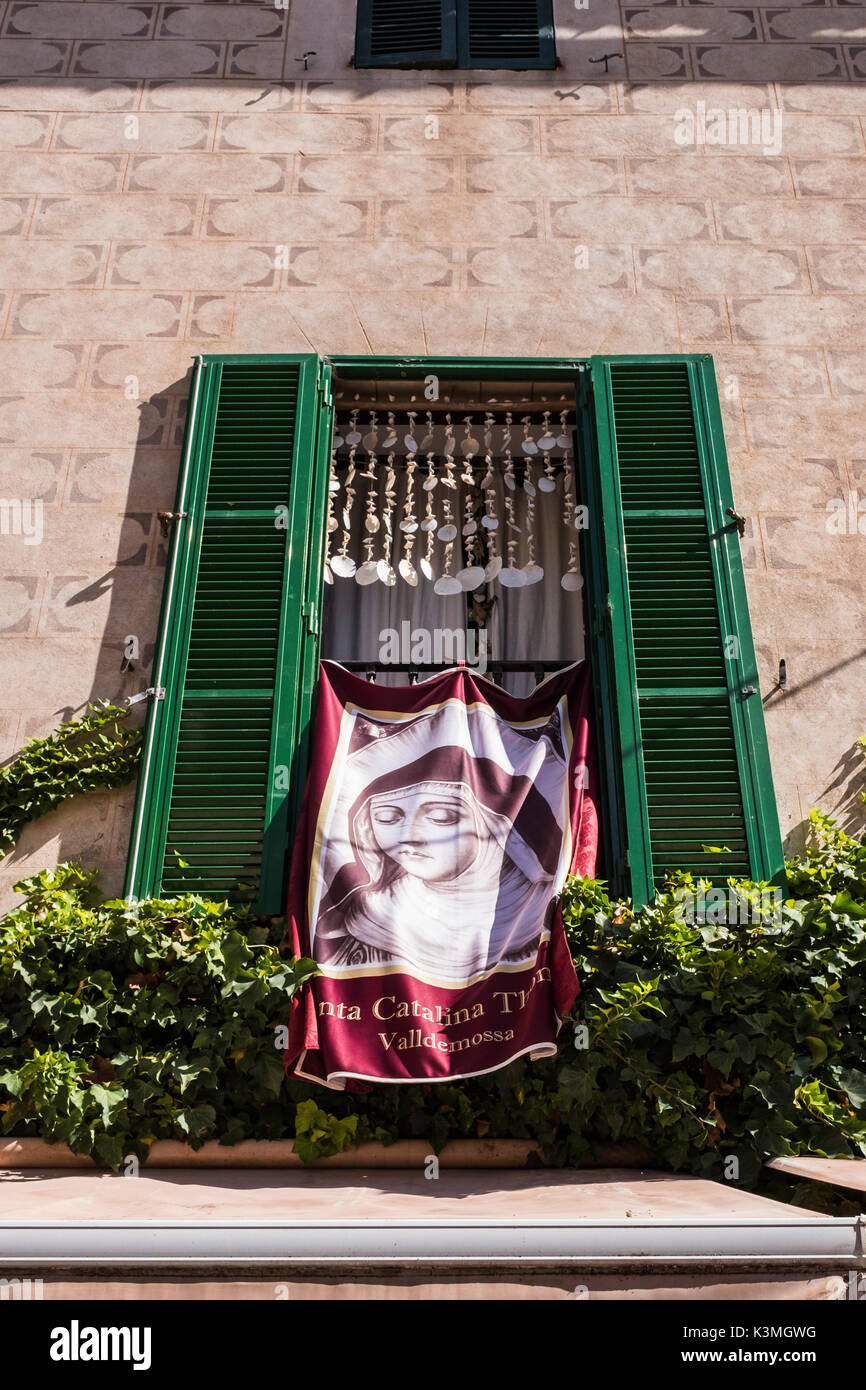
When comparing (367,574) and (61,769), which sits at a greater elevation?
(367,574)

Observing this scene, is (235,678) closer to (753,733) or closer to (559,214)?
(753,733)

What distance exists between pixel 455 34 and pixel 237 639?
388cm

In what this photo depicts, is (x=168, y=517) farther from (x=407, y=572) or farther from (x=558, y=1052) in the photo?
(x=558, y=1052)

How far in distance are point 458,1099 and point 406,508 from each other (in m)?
2.62

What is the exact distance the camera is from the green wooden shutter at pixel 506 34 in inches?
292

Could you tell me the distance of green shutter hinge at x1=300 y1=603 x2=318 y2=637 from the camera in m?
5.72

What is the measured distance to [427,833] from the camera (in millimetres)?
5156

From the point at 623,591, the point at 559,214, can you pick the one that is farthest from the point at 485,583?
the point at 559,214

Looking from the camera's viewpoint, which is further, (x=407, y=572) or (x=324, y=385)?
(x=324, y=385)

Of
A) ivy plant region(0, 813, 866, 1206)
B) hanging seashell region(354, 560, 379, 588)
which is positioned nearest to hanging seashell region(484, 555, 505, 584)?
hanging seashell region(354, 560, 379, 588)

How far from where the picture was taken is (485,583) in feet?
21.4

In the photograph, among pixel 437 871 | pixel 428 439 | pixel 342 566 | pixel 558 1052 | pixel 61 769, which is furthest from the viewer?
pixel 428 439

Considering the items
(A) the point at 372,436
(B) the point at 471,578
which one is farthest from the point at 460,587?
(A) the point at 372,436

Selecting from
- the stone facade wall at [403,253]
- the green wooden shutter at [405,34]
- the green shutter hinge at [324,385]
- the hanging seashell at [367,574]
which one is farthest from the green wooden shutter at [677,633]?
the green wooden shutter at [405,34]
